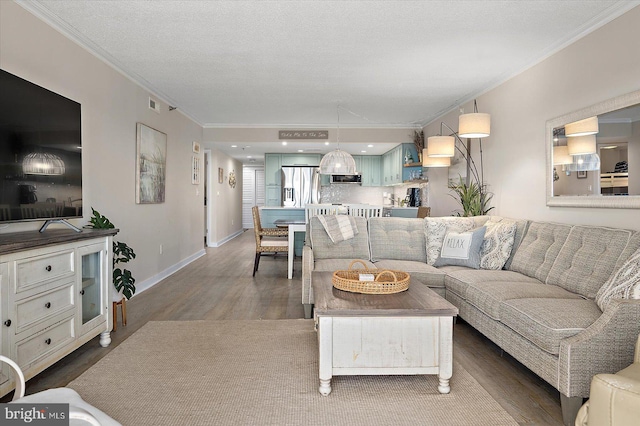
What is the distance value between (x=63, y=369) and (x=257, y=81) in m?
3.35

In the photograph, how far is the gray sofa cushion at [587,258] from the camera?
8.39 ft

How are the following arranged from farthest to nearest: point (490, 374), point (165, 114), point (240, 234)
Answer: point (240, 234), point (165, 114), point (490, 374)

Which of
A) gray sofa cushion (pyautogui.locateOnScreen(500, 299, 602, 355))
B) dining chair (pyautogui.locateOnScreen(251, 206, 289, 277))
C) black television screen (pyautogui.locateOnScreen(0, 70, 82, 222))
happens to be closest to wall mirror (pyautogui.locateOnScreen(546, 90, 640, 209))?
gray sofa cushion (pyautogui.locateOnScreen(500, 299, 602, 355))

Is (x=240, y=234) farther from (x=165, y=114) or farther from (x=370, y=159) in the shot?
(x=165, y=114)

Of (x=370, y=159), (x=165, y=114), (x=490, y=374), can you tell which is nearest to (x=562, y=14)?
(x=490, y=374)

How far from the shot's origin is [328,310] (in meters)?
2.16

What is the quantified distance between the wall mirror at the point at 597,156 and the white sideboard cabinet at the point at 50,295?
3595 mm

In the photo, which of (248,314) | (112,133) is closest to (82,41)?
(112,133)

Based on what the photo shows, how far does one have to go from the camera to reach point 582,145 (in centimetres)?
322

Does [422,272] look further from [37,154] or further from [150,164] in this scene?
[150,164]

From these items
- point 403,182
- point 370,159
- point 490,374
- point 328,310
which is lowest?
point 490,374

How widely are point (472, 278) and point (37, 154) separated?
10.4 ft

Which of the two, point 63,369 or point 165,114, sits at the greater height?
point 165,114

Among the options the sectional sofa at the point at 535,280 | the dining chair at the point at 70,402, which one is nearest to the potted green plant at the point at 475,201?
the sectional sofa at the point at 535,280
